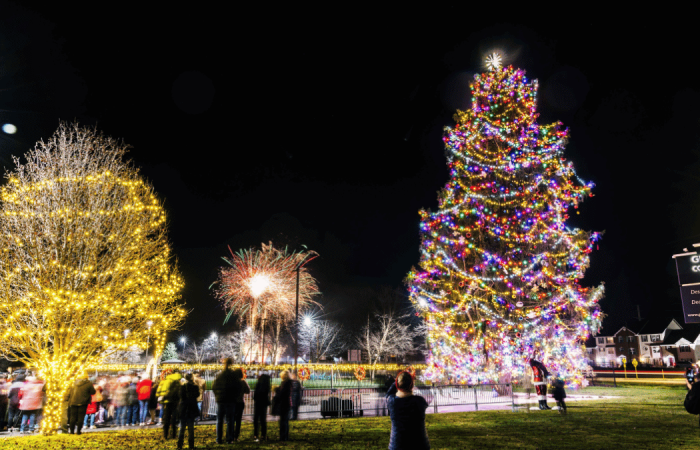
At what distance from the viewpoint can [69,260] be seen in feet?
47.1

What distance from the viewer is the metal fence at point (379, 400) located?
1761cm

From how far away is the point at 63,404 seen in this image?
14.4 metres

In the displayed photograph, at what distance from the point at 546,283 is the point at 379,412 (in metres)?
9.31

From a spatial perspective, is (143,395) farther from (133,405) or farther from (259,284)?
(259,284)

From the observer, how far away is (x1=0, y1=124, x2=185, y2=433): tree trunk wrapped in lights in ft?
46.4

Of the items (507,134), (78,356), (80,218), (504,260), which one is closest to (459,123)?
(507,134)

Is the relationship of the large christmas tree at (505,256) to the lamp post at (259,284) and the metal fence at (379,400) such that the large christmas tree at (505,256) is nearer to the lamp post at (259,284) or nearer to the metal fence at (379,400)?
the metal fence at (379,400)

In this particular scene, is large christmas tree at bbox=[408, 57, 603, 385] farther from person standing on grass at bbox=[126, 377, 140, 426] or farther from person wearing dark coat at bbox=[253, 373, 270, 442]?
person standing on grass at bbox=[126, 377, 140, 426]

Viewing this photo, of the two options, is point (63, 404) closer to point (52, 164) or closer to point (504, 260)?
point (52, 164)

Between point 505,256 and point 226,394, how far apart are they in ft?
48.8

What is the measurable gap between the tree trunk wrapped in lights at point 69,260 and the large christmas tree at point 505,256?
12380mm

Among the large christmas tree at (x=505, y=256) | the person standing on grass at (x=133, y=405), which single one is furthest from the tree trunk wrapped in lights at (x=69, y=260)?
the large christmas tree at (x=505, y=256)

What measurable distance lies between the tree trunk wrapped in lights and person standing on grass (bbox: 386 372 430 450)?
1183 cm

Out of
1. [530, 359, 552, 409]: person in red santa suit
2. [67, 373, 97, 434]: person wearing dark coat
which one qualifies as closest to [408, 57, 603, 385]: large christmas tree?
[530, 359, 552, 409]: person in red santa suit
